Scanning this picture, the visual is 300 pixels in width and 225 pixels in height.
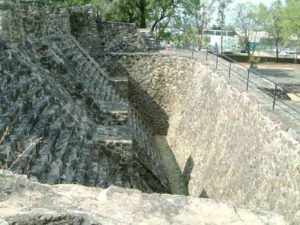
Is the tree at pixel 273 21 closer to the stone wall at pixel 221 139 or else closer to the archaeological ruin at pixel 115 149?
the stone wall at pixel 221 139

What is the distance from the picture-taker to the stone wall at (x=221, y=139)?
712 centimetres

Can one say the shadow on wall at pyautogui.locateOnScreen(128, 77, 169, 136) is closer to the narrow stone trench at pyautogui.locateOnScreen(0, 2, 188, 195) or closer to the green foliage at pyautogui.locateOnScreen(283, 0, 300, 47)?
the narrow stone trench at pyautogui.locateOnScreen(0, 2, 188, 195)

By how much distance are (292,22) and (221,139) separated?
32.0 meters

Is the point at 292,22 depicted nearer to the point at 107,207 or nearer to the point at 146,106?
the point at 146,106

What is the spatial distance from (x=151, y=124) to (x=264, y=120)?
9.68m

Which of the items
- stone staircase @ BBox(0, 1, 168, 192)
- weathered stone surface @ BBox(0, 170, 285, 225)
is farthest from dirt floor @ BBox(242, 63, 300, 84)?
weathered stone surface @ BBox(0, 170, 285, 225)

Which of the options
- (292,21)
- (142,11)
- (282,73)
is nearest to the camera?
(142,11)

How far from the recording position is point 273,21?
41.7m

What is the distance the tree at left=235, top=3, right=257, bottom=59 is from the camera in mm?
43375

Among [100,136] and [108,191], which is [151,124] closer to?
[100,136]

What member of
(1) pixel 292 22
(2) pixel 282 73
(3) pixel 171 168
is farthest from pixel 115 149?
(1) pixel 292 22

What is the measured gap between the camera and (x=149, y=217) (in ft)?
11.0

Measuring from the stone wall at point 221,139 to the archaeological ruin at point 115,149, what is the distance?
32 mm

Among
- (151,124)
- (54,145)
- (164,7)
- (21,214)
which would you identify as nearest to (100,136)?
(54,145)
